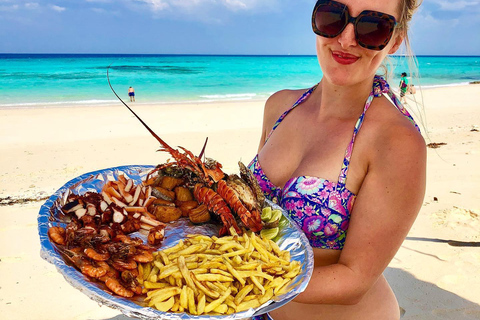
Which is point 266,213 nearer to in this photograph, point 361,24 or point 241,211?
point 241,211

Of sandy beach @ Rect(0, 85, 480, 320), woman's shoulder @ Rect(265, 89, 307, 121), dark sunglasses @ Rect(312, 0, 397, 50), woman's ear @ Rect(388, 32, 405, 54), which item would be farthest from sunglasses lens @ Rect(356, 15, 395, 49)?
woman's shoulder @ Rect(265, 89, 307, 121)

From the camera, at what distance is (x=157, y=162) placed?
9.70m

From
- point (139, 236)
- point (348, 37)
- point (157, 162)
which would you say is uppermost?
point (348, 37)

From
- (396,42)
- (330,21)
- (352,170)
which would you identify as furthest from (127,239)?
(396,42)

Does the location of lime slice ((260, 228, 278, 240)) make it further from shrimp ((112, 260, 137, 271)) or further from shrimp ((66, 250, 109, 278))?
shrimp ((66, 250, 109, 278))

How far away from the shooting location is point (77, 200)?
224 centimetres

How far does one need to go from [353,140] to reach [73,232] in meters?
1.48

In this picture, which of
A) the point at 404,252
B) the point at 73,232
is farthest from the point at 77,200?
the point at 404,252

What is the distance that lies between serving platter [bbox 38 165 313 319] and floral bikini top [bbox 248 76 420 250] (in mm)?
103

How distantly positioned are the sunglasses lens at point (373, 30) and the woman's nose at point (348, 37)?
0.03m

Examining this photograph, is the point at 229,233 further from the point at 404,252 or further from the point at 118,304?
the point at 404,252

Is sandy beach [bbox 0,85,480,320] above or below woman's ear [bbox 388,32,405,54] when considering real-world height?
below

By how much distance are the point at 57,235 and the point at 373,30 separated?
1.80 m

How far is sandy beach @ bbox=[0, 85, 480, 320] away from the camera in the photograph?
4.22 m
